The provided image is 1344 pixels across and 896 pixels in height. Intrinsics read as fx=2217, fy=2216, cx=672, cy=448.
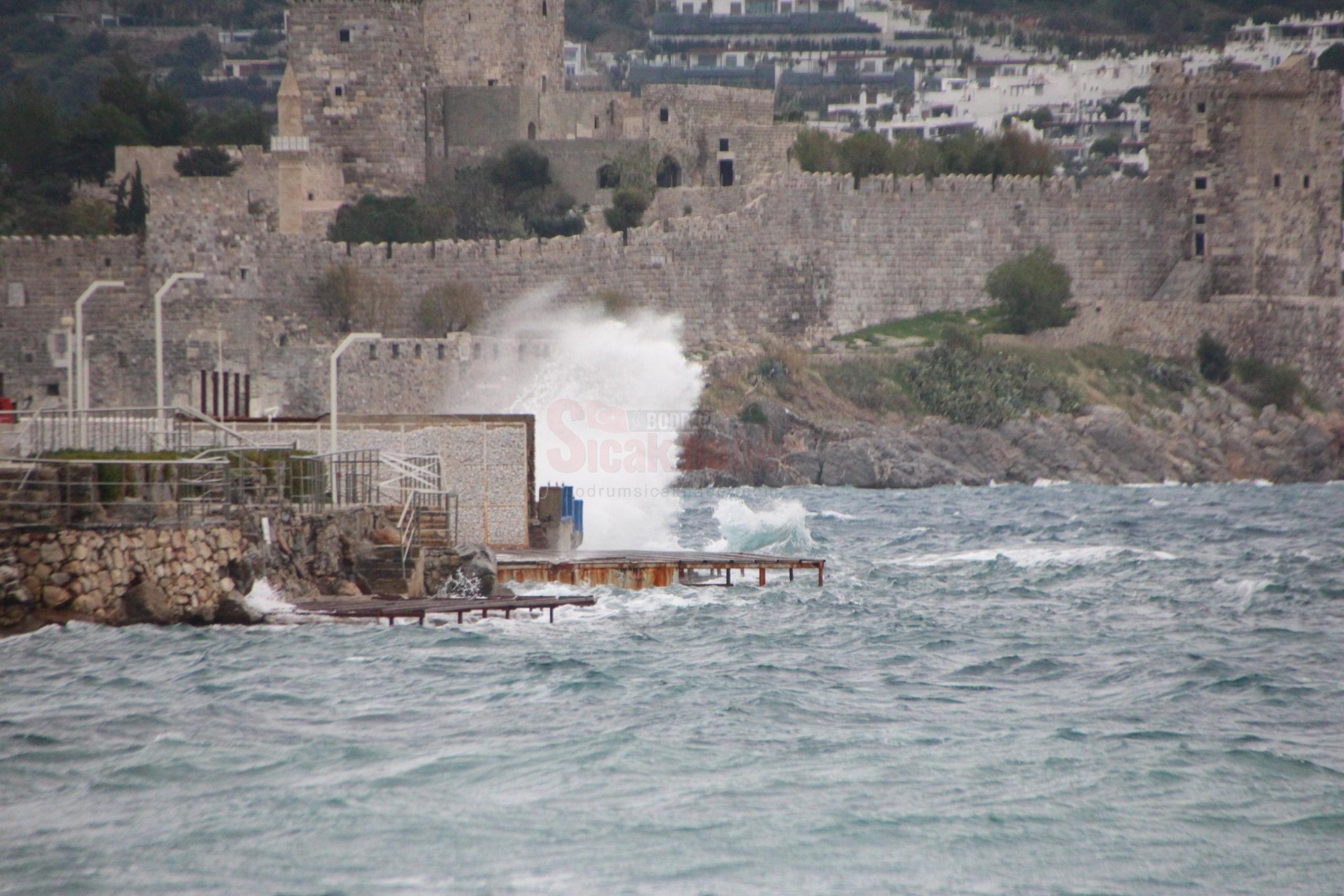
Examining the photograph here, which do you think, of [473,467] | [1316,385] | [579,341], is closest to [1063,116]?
[1316,385]

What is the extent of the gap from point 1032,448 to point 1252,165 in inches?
384

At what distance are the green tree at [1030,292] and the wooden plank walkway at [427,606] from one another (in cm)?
3198

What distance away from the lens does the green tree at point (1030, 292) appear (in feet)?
167

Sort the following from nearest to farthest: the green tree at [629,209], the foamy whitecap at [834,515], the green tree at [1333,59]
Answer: the foamy whitecap at [834,515] → the green tree at [629,209] → the green tree at [1333,59]

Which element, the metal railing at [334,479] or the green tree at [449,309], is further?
the green tree at [449,309]

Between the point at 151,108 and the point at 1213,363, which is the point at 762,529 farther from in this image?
the point at 151,108

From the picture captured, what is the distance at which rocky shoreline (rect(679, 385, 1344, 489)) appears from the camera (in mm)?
45812

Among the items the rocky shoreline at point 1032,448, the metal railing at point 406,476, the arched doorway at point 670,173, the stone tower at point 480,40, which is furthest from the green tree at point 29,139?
the metal railing at point 406,476

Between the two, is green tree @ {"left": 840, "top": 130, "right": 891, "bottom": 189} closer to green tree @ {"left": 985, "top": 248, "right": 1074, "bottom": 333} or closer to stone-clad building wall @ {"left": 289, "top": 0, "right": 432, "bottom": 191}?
green tree @ {"left": 985, "top": 248, "right": 1074, "bottom": 333}

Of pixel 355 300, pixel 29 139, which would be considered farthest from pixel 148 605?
pixel 29 139

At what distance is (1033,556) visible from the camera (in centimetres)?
2858

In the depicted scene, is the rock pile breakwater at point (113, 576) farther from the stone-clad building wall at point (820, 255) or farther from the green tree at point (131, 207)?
the green tree at point (131, 207)

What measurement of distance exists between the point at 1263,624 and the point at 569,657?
7450mm

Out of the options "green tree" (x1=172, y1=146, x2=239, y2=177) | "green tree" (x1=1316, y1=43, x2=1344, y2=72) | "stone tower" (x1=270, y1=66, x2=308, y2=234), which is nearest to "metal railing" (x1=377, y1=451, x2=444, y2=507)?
"stone tower" (x1=270, y1=66, x2=308, y2=234)
